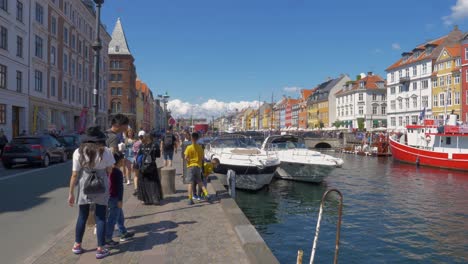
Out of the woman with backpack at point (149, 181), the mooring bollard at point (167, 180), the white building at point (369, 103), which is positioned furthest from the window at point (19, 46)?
the white building at point (369, 103)

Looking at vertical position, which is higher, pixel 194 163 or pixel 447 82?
pixel 447 82

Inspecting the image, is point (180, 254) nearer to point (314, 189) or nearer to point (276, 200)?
point (276, 200)

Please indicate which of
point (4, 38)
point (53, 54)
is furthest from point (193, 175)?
point (53, 54)

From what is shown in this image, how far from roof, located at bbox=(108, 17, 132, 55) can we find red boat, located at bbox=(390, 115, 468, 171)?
55.6 metres

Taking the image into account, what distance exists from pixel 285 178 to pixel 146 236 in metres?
16.0

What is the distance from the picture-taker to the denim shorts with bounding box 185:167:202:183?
9602 mm

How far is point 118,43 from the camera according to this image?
76312 millimetres

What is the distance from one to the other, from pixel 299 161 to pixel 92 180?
16353 mm

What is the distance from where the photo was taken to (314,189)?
1967 centimetres

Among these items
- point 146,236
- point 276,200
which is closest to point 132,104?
point 276,200

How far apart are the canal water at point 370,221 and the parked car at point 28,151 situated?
10.0 metres

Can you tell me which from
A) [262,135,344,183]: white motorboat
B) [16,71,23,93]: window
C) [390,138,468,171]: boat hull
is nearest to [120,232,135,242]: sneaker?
[262,135,344,183]: white motorboat

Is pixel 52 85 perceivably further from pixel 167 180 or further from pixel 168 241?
pixel 168 241

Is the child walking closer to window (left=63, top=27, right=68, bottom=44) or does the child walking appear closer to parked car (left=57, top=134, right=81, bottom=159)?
parked car (left=57, top=134, right=81, bottom=159)
